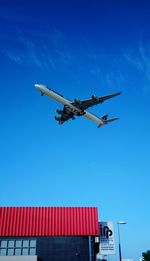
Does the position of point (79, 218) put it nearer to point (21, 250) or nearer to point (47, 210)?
point (47, 210)

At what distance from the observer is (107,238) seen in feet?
136

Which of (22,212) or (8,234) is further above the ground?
(22,212)

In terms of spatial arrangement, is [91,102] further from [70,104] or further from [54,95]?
[54,95]

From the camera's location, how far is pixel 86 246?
39.5 metres

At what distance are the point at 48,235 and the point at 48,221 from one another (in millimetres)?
1895

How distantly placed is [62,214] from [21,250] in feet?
22.5

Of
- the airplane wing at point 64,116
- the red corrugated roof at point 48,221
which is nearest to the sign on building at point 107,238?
the red corrugated roof at point 48,221

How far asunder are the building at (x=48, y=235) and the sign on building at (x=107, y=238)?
1.08 m

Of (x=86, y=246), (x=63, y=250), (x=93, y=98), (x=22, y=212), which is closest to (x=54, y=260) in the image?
(x=63, y=250)

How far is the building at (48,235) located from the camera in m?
39.0

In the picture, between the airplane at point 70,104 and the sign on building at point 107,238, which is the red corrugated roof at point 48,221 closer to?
the sign on building at point 107,238

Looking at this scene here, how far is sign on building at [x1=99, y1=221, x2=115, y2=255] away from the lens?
133 ft

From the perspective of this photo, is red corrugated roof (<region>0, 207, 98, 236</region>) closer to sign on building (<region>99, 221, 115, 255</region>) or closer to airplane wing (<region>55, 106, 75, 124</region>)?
sign on building (<region>99, 221, 115, 255</region>)

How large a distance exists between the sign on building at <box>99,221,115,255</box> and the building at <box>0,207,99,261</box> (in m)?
1.08
